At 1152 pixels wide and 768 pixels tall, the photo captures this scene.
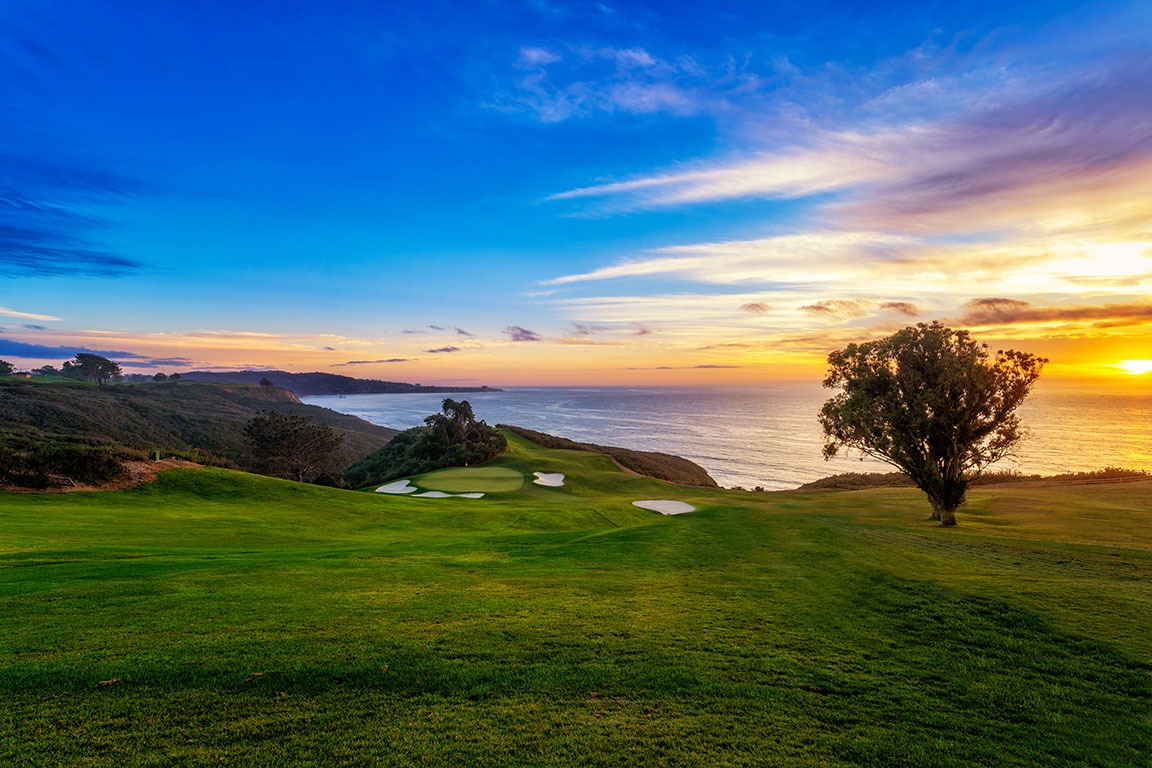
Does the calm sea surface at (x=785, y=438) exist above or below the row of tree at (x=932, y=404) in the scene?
below

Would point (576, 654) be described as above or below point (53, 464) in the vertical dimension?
above

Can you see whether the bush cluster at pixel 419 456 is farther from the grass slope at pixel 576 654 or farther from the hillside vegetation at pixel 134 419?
the grass slope at pixel 576 654

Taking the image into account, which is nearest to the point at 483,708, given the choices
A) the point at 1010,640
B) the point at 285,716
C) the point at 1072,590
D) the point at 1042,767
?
the point at 285,716

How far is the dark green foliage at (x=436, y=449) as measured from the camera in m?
58.1

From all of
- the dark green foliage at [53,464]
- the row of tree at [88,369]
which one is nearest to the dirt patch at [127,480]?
the dark green foliage at [53,464]

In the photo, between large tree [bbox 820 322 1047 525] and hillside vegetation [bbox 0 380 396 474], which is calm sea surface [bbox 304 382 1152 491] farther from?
hillside vegetation [bbox 0 380 396 474]

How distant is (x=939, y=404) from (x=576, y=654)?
23.1 m

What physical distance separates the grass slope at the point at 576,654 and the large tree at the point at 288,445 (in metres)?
40.9

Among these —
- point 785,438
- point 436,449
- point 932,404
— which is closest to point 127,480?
point 436,449

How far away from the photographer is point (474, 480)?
144ft

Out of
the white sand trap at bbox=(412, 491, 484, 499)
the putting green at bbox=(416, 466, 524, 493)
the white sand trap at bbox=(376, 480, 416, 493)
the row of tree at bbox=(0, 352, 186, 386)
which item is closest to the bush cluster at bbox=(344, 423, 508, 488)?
the putting green at bbox=(416, 466, 524, 493)

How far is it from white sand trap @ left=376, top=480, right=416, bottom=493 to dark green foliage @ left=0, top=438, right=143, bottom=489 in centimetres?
1753

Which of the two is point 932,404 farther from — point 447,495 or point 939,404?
point 447,495

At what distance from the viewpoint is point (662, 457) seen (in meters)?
70.1
